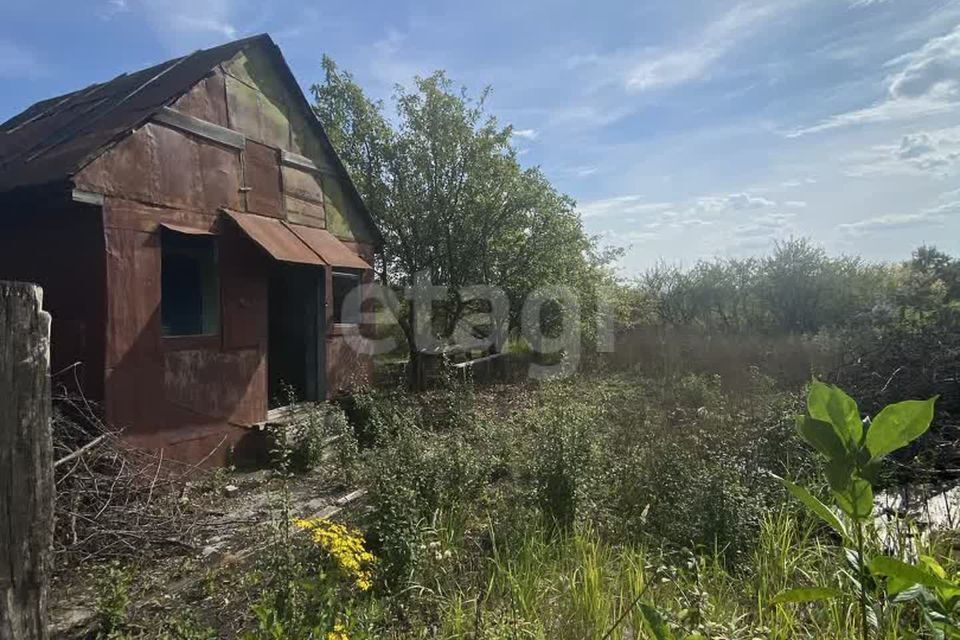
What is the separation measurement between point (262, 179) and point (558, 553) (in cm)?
633

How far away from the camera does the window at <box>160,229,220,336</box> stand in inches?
267

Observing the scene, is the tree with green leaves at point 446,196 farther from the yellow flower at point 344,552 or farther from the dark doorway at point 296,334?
the yellow flower at point 344,552

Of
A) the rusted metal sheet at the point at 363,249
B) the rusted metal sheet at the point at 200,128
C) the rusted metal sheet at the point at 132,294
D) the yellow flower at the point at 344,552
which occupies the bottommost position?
the yellow flower at the point at 344,552

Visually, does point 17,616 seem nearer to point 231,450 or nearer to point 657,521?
point 657,521

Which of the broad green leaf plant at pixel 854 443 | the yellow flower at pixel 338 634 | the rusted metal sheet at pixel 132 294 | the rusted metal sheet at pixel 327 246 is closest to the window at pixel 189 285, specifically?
the rusted metal sheet at pixel 132 294

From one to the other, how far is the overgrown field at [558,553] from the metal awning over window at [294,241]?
9.19ft

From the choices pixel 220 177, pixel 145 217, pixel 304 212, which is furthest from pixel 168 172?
pixel 304 212

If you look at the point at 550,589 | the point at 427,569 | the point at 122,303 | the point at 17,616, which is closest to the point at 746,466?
the point at 550,589

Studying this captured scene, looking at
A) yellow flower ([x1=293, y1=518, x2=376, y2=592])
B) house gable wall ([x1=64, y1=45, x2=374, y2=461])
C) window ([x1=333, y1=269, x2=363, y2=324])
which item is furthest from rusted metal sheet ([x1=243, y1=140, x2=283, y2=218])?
yellow flower ([x1=293, y1=518, x2=376, y2=592])

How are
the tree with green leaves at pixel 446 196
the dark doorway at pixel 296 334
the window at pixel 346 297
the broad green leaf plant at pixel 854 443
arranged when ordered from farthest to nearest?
the tree with green leaves at pixel 446 196
the window at pixel 346 297
the dark doorway at pixel 296 334
the broad green leaf plant at pixel 854 443

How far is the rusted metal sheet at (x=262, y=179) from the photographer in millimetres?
7387

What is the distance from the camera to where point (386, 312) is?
11.8 m

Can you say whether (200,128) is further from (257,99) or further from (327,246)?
(327,246)

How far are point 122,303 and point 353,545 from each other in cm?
411
